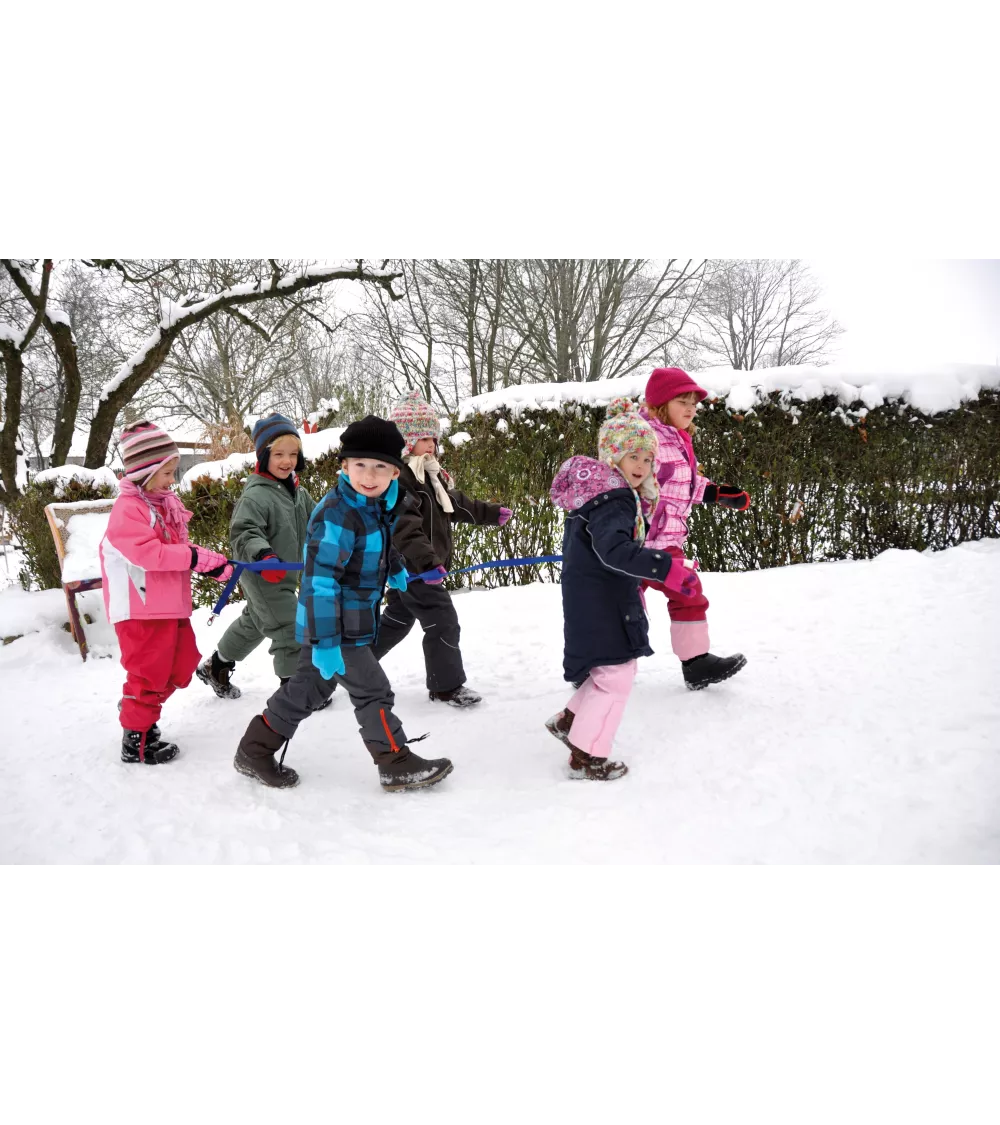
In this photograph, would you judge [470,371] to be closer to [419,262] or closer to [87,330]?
[419,262]

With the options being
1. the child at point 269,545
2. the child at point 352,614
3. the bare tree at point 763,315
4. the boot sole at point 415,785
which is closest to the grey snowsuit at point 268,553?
the child at point 269,545

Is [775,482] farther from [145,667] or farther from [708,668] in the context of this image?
[145,667]

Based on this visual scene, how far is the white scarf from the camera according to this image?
9.09 ft

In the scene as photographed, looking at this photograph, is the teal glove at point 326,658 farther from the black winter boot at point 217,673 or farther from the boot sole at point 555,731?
the black winter boot at point 217,673

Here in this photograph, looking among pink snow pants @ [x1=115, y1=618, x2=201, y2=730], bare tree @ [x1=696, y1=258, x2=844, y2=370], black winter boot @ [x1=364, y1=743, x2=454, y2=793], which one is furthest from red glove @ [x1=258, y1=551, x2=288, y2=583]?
bare tree @ [x1=696, y1=258, x2=844, y2=370]

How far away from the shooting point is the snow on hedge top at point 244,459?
2.80 metres

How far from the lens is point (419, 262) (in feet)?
8.36

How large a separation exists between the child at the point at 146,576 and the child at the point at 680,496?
5.42 ft

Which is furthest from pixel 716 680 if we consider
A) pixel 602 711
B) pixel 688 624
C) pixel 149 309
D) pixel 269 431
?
pixel 149 309

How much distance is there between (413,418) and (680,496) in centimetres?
109

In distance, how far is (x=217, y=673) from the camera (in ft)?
10.1

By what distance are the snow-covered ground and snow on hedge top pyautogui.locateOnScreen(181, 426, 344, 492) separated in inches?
26.3

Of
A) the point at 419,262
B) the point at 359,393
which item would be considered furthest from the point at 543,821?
the point at 419,262

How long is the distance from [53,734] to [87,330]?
136cm
